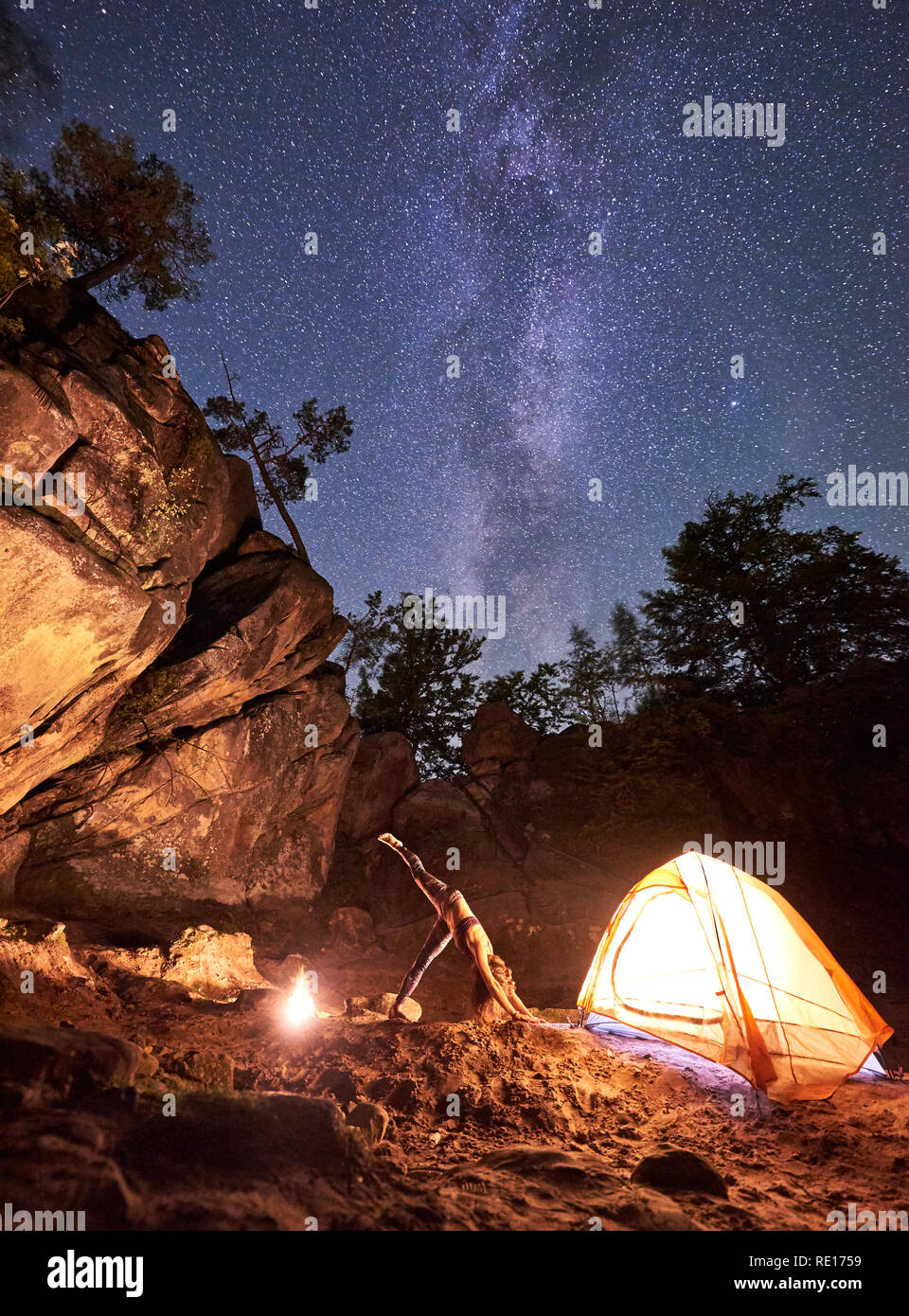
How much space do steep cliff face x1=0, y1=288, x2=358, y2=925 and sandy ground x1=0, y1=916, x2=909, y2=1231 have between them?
4703 millimetres

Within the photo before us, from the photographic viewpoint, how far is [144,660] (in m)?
10.2

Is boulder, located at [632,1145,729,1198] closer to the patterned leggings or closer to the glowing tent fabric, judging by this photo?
→ the glowing tent fabric

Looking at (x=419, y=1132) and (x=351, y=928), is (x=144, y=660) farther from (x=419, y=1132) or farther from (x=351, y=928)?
(x=351, y=928)

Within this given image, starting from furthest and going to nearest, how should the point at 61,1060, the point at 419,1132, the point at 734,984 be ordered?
the point at 734,984 → the point at 419,1132 → the point at 61,1060

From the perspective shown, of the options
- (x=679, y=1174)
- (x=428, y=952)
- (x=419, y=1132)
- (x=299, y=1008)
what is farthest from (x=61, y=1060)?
(x=428, y=952)

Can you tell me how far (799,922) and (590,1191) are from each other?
200 inches

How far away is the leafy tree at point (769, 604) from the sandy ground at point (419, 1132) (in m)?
13.4

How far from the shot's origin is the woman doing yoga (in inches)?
265

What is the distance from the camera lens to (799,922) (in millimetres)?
6848

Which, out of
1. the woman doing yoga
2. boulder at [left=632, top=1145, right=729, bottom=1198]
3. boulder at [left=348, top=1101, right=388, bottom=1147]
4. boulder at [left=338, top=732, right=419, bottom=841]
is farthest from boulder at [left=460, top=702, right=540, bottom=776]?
boulder at [left=632, top=1145, right=729, bottom=1198]

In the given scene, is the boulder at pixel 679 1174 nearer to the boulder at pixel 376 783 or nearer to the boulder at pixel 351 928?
the boulder at pixel 351 928

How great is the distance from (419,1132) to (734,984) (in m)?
3.65

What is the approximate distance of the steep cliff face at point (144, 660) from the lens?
7.92 meters

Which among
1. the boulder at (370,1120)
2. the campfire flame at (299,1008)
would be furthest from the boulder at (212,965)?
the boulder at (370,1120)
